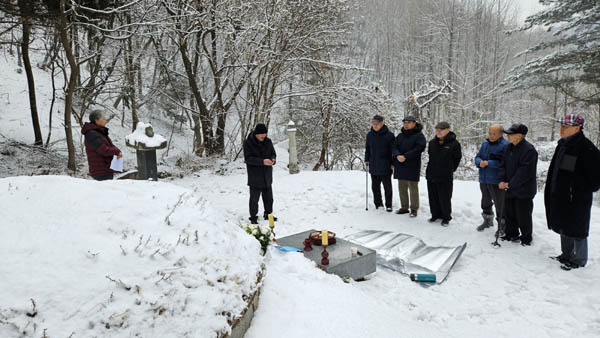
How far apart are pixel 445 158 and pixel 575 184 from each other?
6.44ft

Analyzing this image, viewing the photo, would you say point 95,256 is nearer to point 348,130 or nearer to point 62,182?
point 62,182

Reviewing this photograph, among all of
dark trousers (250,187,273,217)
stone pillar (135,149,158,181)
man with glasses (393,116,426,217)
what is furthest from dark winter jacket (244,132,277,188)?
man with glasses (393,116,426,217)

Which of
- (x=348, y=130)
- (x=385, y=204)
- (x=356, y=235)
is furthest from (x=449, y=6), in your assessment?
(x=356, y=235)

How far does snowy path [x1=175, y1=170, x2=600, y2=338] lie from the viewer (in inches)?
108

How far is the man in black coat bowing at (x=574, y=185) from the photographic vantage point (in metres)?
4.11

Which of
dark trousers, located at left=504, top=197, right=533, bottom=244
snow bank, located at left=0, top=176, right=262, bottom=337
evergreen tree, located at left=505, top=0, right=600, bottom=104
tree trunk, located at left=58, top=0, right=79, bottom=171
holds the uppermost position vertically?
evergreen tree, located at left=505, top=0, right=600, bottom=104

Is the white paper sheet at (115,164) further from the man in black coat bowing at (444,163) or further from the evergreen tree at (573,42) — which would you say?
the evergreen tree at (573,42)

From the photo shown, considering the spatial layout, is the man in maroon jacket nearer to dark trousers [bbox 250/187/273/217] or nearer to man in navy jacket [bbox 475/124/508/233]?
dark trousers [bbox 250/187/273/217]

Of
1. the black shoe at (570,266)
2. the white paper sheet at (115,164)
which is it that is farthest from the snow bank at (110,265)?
the black shoe at (570,266)

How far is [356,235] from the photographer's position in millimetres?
5762

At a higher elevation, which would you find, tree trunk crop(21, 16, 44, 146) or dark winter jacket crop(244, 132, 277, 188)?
tree trunk crop(21, 16, 44, 146)

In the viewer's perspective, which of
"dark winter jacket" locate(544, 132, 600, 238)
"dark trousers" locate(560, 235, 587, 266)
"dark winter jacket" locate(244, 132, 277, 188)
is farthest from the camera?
"dark winter jacket" locate(244, 132, 277, 188)

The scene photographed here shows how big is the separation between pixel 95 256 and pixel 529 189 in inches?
202

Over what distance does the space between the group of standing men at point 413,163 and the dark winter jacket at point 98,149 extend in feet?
14.5
